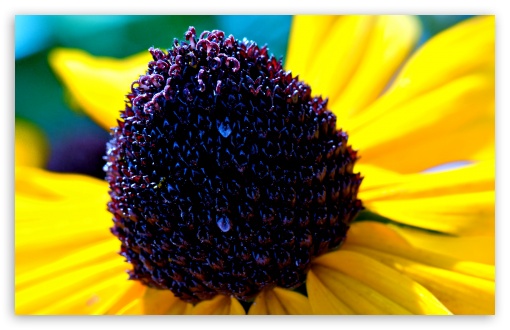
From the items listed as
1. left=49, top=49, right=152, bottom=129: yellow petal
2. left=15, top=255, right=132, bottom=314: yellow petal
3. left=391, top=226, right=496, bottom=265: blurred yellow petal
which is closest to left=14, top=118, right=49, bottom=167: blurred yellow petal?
left=49, top=49, right=152, bottom=129: yellow petal

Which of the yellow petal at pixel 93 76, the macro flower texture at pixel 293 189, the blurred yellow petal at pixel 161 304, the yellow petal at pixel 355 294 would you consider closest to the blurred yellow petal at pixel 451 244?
the macro flower texture at pixel 293 189

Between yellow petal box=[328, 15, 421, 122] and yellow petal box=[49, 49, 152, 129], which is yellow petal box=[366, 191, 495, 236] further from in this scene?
yellow petal box=[49, 49, 152, 129]

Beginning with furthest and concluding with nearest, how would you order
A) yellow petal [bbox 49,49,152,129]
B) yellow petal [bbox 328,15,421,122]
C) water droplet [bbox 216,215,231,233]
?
yellow petal [bbox 49,49,152,129], yellow petal [bbox 328,15,421,122], water droplet [bbox 216,215,231,233]

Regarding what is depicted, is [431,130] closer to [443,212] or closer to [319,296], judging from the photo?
[443,212]

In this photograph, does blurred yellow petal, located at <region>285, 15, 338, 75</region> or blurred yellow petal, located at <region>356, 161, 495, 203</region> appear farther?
blurred yellow petal, located at <region>285, 15, 338, 75</region>

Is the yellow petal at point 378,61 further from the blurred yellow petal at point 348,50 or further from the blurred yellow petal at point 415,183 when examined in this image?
the blurred yellow petal at point 415,183

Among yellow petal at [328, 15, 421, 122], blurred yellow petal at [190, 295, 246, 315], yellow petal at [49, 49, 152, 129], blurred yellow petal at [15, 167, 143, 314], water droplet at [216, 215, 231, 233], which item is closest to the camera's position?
water droplet at [216, 215, 231, 233]

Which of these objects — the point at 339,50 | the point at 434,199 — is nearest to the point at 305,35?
the point at 339,50
